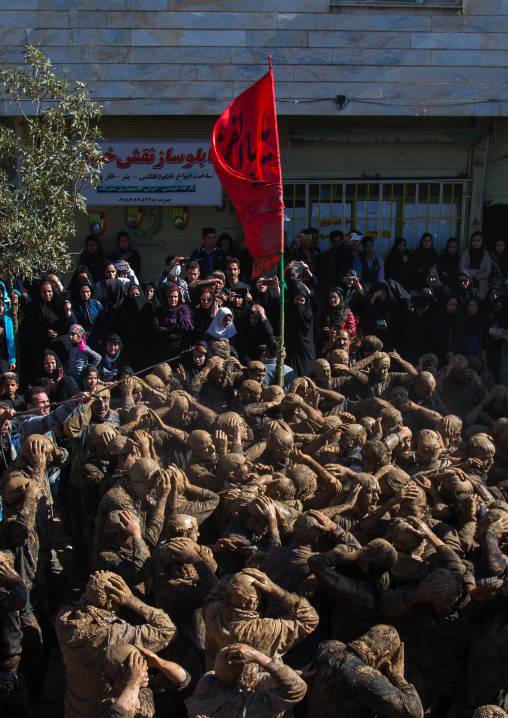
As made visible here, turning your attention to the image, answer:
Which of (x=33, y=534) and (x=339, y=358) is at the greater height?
(x=339, y=358)

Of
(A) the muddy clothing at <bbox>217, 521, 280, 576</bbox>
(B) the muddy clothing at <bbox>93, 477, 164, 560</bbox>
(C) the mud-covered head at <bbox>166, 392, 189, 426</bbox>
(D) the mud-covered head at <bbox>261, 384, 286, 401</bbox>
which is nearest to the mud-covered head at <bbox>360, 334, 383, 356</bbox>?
(D) the mud-covered head at <bbox>261, 384, 286, 401</bbox>

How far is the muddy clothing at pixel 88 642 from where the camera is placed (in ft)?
13.9

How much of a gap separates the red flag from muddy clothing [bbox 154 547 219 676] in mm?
4111

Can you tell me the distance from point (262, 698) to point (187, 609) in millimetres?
1367

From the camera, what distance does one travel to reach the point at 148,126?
13219 mm

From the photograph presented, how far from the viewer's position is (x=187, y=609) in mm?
5066

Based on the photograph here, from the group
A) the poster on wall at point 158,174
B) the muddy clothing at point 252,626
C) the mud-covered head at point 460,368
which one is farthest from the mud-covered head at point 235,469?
the poster on wall at point 158,174

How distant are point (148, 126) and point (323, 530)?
31.4 feet

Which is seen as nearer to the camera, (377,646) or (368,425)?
(377,646)

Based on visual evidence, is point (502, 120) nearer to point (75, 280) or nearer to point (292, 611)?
point (75, 280)

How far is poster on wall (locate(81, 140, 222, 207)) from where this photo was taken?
12930 millimetres

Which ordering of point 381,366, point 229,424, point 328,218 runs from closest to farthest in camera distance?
1. point 229,424
2. point 381,366
3. point 328,218

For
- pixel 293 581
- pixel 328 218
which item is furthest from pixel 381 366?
pixel 328 218

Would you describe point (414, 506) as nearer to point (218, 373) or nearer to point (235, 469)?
point (235, 469)
